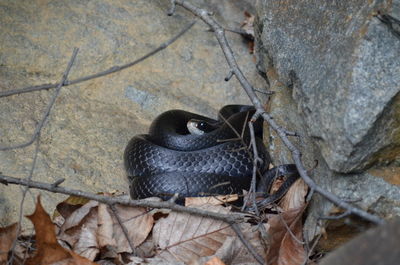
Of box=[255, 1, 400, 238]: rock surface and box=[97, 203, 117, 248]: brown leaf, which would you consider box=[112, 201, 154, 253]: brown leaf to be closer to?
box=[97, 203, 117, 248]: brown leaf

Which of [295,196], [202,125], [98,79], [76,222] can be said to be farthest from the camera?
[98,79]

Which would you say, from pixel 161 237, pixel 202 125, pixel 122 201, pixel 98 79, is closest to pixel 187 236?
pixel 161 237

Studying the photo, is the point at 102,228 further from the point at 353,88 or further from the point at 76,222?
the point at 353,88

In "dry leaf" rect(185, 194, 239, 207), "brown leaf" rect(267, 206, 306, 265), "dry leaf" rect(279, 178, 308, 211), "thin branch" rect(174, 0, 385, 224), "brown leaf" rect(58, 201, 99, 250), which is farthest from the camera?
"dry leaf" rect(185, 194, 239, 207)

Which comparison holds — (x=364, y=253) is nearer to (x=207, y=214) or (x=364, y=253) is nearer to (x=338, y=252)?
(x=338, y=252)

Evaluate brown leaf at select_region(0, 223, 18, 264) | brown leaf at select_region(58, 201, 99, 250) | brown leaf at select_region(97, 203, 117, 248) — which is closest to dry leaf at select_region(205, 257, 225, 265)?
brown leaf at select_region(97, 203, 117, 248)

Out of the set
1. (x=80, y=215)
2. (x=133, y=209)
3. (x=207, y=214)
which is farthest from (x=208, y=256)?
(x=80, y=215)

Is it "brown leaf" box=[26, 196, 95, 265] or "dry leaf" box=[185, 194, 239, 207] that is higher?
"dry leaf" box=[185, 194, 239, 207]
